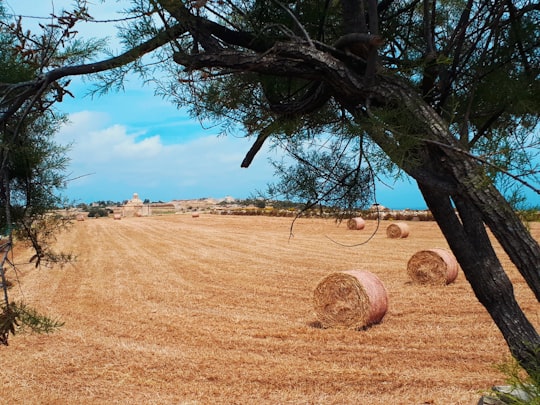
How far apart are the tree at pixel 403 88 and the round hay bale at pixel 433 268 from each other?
9.15m

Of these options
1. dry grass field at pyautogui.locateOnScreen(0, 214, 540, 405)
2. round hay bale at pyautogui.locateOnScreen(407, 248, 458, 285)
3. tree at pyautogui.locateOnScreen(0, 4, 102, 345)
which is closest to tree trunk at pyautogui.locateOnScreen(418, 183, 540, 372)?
dry grass field at pyautogui.locateOnScreen(0, 214, 540, 405)

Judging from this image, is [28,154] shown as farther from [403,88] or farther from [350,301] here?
[350,301]

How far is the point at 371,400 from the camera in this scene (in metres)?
5.35

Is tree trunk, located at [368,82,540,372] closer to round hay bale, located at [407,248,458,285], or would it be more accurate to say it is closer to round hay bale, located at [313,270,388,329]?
round hay bale, located at [313,270,388,329]

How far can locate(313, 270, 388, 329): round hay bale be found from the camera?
835 cm

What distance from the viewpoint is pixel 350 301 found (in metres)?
8.59

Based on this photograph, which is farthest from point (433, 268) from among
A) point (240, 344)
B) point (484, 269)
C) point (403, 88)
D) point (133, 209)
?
point (133, 209)

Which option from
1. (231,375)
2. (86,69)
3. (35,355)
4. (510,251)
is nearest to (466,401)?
(231,375)

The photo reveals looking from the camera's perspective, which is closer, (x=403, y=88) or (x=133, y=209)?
(x=403, y=88)

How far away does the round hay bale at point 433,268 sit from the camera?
11.7 m

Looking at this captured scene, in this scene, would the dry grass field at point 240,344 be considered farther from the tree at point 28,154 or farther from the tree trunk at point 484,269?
the tree at point 28,154

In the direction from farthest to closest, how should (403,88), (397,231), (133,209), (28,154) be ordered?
(133,209) → (397,231) → (28,154) → (403,88)

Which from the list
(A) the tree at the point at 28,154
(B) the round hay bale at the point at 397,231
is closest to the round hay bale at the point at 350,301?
(A) the tree at the point at 28,154

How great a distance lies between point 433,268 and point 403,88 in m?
10.3
